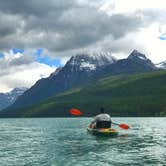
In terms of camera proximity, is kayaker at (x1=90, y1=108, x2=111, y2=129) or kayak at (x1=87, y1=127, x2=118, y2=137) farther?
kayaker at (x1=90, y1=108, x2=111, y2=129)

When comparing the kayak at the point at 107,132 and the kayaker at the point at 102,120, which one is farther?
the kayaker at the point at 102,120

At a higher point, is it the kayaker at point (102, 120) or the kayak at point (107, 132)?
the kayaker at point (102, 120)

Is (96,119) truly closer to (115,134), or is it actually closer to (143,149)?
(115,134)

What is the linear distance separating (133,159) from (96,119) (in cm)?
3739

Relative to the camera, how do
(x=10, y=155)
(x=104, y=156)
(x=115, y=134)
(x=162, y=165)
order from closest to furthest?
1. (x=162, y=165)
2. (x=104, y=156)
3. (x=10, y=155)
4. (x=115, y=134)

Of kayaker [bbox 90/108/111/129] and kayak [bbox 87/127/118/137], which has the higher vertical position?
kayaker [bbox 90/108/111/129]

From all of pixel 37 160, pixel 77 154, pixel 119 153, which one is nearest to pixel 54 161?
pixel 37 160

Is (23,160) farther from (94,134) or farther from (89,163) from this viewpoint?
(94,134)

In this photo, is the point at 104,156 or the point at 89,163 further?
the point at 104,156

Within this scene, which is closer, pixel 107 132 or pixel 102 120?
pixel 107 132

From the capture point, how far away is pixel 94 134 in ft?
260

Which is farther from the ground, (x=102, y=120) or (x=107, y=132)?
(x=102, y=120)

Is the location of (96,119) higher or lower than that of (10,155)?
higher

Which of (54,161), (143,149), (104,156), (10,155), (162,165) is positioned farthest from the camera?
(143,149)
